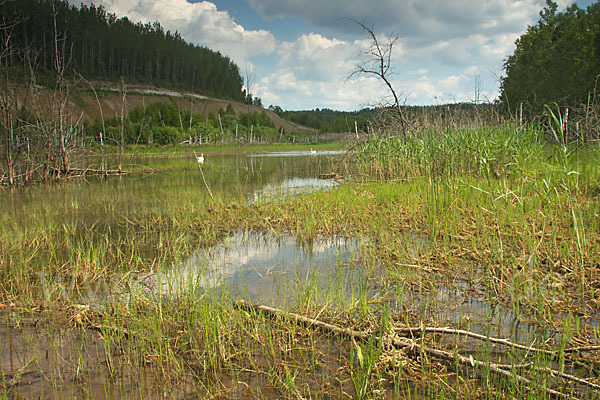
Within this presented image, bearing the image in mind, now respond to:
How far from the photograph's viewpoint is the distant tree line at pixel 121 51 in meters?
65.2

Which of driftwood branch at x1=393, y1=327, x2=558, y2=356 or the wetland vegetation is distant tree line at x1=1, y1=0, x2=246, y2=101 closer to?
the wetland vegetation

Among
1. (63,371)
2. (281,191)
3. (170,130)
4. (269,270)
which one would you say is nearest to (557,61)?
(281,191)

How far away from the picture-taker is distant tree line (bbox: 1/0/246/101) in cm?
6525

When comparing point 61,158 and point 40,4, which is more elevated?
point 40,4

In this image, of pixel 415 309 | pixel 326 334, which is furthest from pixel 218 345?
pixel 415 309

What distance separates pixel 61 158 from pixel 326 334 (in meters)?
15.3

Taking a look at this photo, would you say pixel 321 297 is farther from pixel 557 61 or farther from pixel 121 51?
pixel 121 51

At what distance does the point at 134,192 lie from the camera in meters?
11.2

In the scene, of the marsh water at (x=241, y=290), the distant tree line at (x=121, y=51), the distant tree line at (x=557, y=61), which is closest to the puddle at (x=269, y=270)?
the marsh water at (x=241, y=290)

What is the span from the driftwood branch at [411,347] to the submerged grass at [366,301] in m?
0.04

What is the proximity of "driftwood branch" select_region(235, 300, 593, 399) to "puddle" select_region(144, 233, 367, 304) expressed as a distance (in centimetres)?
21

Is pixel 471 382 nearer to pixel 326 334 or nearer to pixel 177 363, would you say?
pixel 326 334

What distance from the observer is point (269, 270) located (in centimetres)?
435

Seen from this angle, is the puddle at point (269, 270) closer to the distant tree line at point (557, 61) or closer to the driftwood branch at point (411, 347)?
the driftwood branch at point (411, 347)
